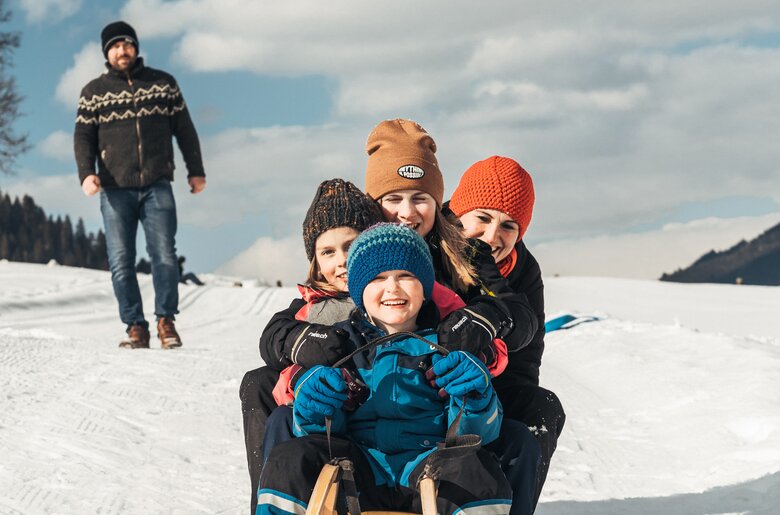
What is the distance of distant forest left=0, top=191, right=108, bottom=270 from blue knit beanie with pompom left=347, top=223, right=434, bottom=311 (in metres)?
36.2

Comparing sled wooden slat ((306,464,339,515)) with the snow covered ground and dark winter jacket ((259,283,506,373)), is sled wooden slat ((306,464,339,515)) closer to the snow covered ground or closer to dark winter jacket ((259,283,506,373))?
dark winter jacket ((259,283,506,373))

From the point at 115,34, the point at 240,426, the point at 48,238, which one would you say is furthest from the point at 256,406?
the point at 48,238

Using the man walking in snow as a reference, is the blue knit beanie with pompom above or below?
below

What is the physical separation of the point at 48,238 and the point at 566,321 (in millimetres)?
35136

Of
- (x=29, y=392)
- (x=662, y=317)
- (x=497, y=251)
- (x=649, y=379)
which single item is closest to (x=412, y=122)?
(x=497, y=251)

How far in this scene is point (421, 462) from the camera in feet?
7.07

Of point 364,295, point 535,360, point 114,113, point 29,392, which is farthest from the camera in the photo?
point 114,113

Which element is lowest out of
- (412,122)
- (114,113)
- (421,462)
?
(421,462)

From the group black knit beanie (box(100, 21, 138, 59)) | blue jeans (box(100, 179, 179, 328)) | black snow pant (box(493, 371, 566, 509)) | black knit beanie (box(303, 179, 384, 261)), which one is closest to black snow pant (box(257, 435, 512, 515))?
black snow pant (box(493, 371, 566, 509))

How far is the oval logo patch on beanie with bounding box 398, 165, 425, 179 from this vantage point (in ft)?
9.85

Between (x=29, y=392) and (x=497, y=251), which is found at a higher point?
(x=497, y=251)

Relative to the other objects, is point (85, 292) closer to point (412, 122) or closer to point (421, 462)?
point (412, 122)

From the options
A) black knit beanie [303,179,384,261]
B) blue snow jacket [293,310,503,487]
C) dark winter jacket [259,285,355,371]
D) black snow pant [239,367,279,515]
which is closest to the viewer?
blue snow jacket [293,310,503,487]

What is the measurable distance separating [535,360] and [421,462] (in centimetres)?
91
